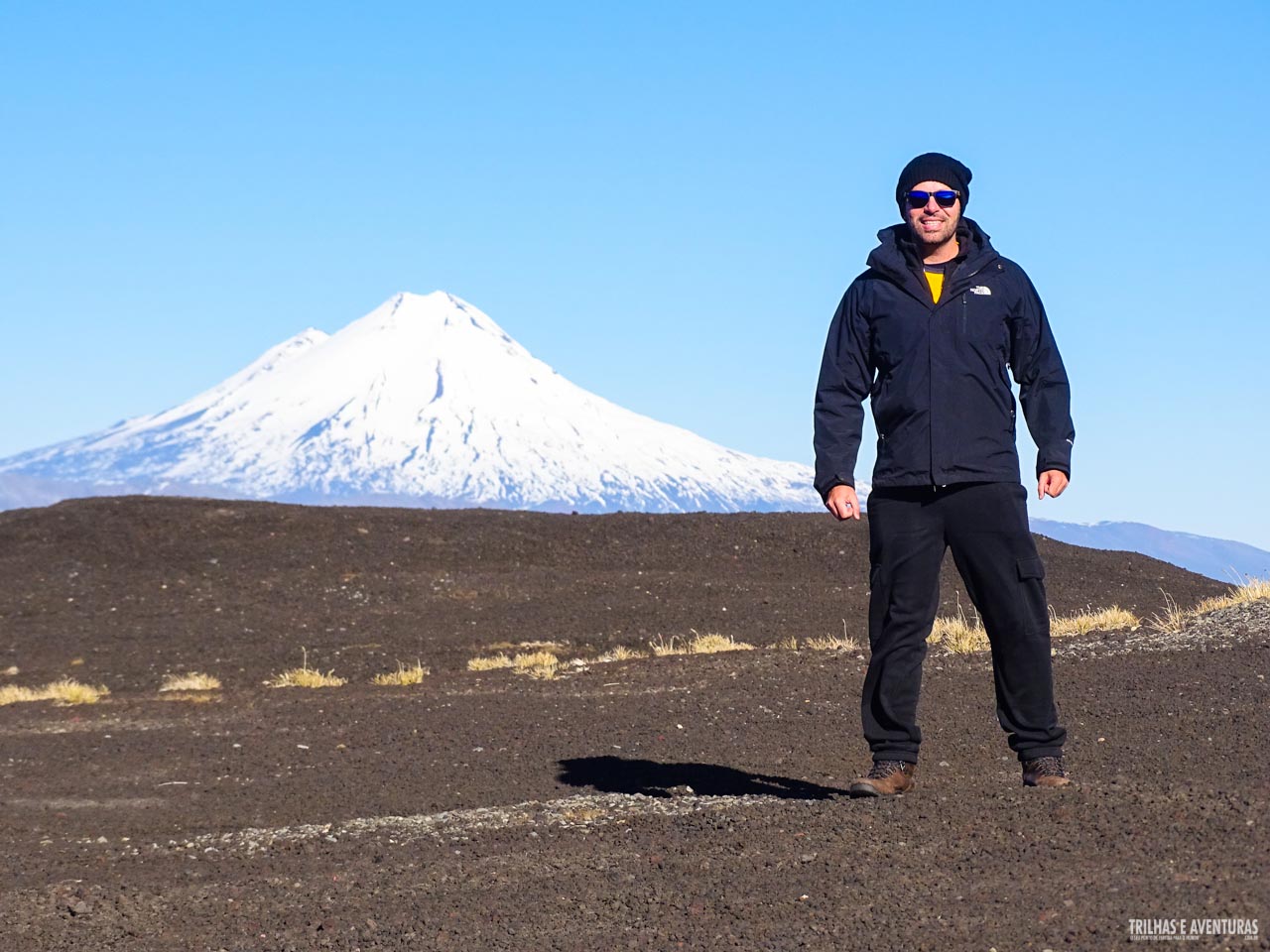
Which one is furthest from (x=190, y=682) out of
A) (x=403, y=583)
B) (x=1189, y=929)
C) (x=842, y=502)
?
(x=1189, y=929)

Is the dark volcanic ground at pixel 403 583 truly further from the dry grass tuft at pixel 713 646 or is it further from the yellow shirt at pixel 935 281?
the yellow shirt at pixel 935 281

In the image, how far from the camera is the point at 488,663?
14.9 metres

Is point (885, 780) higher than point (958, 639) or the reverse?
the reverse

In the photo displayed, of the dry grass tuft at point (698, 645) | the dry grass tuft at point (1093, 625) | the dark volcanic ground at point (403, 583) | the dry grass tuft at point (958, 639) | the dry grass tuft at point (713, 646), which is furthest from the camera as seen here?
the dark volcanic ground at point (403, 583)

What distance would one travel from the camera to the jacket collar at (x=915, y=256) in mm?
5512

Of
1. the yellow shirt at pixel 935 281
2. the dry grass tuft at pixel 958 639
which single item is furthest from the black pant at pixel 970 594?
the dry grass tuft at pixel 958 639

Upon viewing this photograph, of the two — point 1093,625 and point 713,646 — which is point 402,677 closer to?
point 713,646

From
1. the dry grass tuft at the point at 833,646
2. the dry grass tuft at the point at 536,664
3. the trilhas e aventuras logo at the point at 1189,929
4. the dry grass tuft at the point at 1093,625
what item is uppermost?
the dry grass tuft at the point at 1093,625

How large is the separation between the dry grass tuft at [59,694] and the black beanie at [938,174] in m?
10.4

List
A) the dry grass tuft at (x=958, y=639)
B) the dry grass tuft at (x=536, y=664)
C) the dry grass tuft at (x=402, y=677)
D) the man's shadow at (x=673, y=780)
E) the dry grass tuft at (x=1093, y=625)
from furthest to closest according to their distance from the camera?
the dry grass tuft at (x=402, y=677) → the dry grass tuft at (x=536, y=664) → the dry grass tuft at (x=1093, y=625) → the dry grass tuft at (x=958, y=639) → the man's shadow at (x=673, y=780)

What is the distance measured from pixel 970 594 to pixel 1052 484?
1.60ft

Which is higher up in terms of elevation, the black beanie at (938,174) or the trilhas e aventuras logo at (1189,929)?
the black beanie at (938,174)

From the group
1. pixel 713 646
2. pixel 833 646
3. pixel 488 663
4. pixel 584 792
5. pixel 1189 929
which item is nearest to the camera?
pixel 1189 929

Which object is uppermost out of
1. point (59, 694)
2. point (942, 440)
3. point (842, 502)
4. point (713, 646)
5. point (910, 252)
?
point (910, 252)
